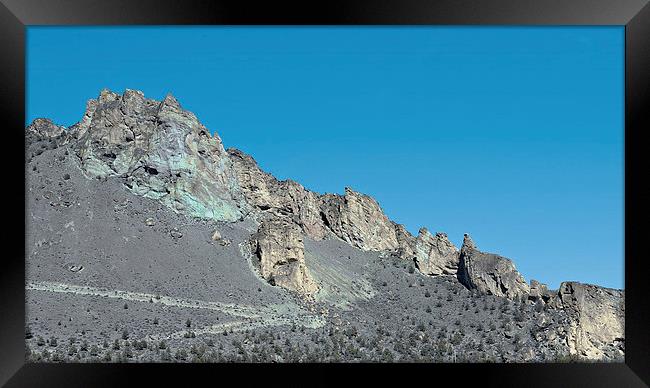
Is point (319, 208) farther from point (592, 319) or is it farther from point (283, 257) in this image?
point (592, 319)

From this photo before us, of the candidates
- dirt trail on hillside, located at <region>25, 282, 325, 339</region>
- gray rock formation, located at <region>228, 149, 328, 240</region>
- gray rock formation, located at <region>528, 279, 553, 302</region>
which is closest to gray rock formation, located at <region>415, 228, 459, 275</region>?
gray rock formation, located at <region>228, 149, 328, 240</region>

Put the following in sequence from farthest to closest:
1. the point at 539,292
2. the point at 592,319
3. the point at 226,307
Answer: the point at 539,292
the point at 592,319
the point at 226,307

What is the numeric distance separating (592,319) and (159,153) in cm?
1969

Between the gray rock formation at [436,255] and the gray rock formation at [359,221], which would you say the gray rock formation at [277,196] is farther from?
the gray rock formation at [436,255]

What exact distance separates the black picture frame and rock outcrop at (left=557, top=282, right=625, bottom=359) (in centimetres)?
2785

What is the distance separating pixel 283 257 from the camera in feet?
113

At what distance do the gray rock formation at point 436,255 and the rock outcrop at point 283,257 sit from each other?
409 inches

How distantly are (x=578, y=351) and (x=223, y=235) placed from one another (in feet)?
49.5

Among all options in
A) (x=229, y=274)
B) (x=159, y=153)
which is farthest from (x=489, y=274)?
(x=159, y=153)

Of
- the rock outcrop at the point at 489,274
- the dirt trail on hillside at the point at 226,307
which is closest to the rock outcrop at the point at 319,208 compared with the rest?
the rock outcrop at the point at 489,274

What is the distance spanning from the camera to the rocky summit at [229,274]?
1070 inches

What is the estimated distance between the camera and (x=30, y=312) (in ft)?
84.4
